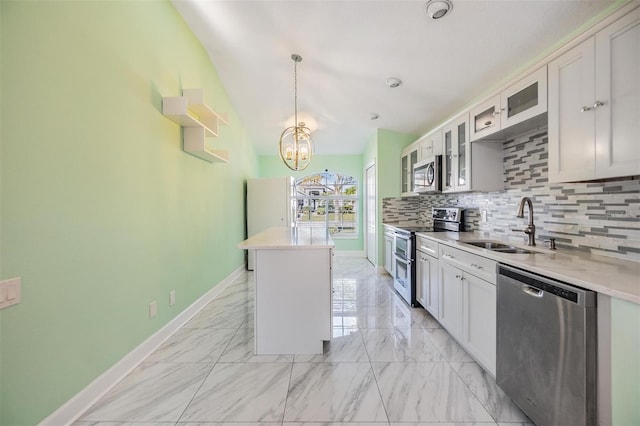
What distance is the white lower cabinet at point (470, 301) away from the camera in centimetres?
172

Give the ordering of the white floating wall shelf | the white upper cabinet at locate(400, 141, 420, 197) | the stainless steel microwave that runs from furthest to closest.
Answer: the white upper cabinet at locate(400, 141, 420, 197)
the stainless steel microwave
the white floating wall shelf

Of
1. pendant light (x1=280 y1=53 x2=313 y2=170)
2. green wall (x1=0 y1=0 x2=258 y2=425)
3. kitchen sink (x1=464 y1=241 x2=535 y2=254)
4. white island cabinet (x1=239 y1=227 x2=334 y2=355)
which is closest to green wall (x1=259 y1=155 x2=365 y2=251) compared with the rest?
pendant light (x1=280 y1=53 x2=313 y2=170)

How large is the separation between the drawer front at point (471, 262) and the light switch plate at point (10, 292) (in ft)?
8.66

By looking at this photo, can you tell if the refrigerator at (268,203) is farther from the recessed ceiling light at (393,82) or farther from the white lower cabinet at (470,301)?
the white lower cabinet at (470,301)

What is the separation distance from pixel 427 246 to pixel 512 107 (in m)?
1.46

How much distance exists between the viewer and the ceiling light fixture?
1.93m

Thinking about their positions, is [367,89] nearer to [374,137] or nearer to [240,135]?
[374,137]

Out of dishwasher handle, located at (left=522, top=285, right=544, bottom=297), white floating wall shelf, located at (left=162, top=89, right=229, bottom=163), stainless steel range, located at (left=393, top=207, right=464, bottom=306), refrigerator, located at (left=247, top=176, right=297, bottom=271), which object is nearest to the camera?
dishwasher handle, located at (left=522, top=285, right=544, bottom=297)

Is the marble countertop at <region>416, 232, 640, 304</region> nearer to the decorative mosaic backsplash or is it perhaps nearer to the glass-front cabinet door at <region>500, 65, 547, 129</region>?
the decorative mosaic backsplash

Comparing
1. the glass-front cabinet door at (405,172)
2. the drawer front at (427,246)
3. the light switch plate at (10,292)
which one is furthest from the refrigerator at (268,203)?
the light switch plate at (10,292)

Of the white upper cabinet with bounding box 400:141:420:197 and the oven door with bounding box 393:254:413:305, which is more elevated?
the white upper cabinet with bounding box 400:141:420:197

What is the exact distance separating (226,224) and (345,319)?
242cm

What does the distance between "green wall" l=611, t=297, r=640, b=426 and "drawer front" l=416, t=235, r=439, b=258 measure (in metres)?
1.48

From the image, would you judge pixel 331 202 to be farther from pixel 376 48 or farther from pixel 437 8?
pixel 437 8
